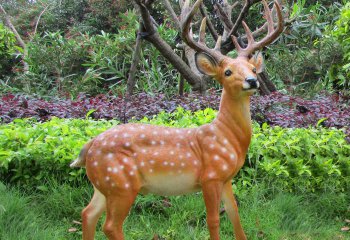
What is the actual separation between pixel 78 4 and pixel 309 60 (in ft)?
25.7

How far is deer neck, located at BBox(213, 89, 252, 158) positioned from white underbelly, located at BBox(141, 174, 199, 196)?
274 mm

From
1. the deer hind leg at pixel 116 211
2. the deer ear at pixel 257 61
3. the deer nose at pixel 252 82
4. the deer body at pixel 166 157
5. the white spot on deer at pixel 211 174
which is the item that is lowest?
the deer hind leg at pixel 116 211

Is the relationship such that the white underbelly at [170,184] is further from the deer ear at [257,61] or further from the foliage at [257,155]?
the foliage at [257,155]

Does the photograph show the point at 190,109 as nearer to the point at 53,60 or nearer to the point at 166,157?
the point at 166,157

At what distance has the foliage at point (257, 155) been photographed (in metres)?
3.46

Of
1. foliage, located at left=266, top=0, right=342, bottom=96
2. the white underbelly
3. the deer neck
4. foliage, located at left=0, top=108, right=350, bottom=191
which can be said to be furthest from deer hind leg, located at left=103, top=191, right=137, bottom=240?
foliage, located at left=266, top=0, right=342, bottom=96

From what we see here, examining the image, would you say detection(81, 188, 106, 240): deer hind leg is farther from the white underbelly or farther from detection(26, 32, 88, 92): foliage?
detection(26, 32, 88, 92): foliage

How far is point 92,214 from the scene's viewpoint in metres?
2.25

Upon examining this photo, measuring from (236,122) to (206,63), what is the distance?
33 cm

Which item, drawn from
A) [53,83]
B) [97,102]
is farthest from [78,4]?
[97,102]

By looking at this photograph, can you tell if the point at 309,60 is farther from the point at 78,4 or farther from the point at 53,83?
the point at 78,4

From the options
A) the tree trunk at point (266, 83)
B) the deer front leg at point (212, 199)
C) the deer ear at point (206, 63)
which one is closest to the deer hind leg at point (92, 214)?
the deer front leg at point (212, 199)

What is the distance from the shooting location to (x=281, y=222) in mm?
3359

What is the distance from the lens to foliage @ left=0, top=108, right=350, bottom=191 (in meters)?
3.46
